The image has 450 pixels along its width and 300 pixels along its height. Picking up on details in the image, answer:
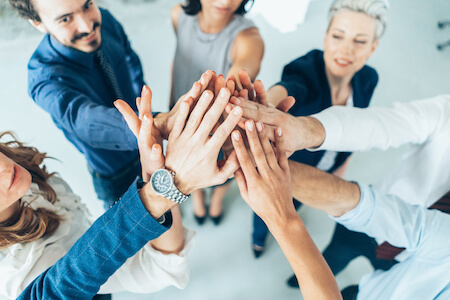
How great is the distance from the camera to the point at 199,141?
0.66 meters

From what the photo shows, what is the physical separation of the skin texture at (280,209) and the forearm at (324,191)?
0.35ft

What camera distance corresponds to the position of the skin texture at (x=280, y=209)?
0.59 metres

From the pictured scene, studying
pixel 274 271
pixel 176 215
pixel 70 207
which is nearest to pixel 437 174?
pixel 176 215

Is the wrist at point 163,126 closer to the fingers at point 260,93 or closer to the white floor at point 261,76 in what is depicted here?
the fingers at point 260,93

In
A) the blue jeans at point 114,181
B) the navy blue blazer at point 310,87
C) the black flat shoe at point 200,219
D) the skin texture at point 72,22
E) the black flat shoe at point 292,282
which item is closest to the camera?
the skin texture at point 72,22

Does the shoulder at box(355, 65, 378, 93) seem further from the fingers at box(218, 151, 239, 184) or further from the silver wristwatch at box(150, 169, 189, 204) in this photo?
the silver wristwatch at box(150, 169, 189, 204)

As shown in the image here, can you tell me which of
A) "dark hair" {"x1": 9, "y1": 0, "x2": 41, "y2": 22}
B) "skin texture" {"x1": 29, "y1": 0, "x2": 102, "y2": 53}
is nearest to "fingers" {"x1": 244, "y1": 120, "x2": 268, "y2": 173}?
→ "skin texture" {"x1": 29, "y1": 0, "x2": 102, "y2": 53}

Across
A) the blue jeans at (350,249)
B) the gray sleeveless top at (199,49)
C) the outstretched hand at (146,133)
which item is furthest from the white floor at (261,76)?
the outstretched hand at (146,133)

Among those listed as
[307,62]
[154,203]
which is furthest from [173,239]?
[307,62]

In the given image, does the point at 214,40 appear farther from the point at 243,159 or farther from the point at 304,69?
the point at 243,159

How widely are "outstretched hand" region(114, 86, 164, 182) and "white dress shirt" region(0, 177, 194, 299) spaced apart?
0.24m

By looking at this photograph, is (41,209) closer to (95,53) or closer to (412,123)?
(95,53)

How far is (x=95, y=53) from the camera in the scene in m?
1.08

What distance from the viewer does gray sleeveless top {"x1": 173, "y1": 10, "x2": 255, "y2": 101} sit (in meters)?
→ 1.24
